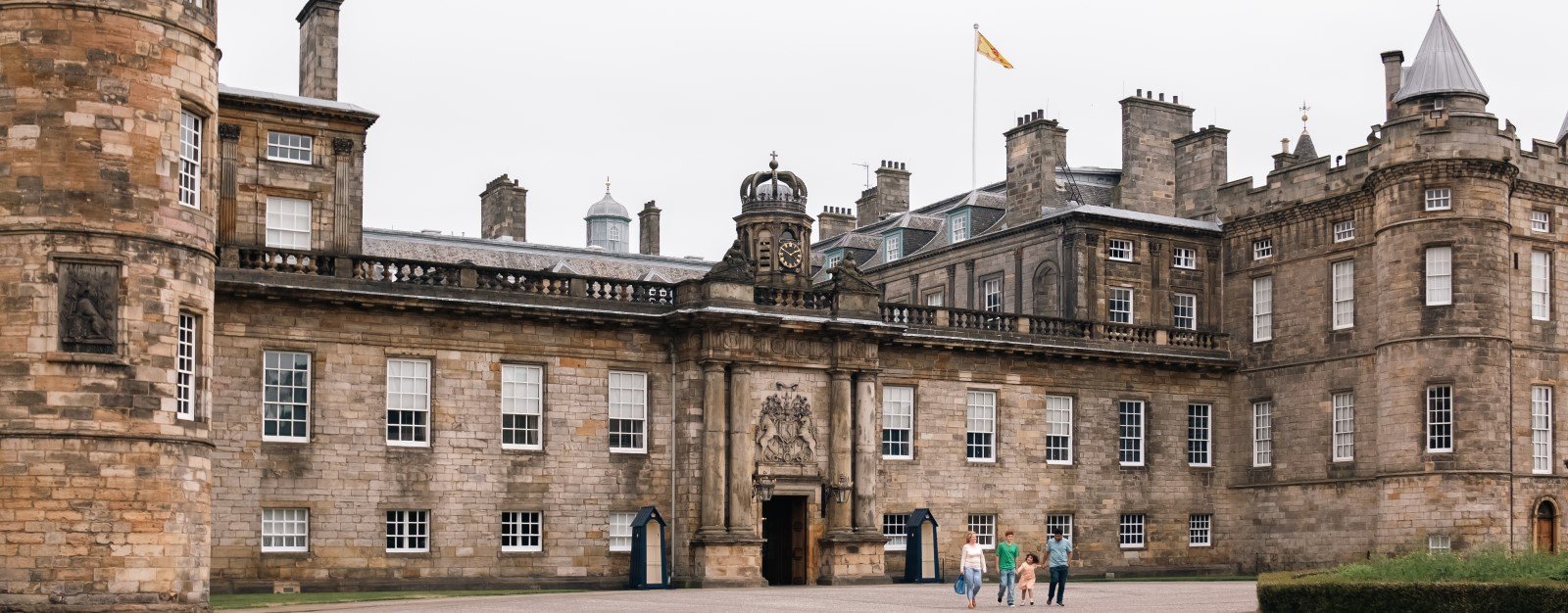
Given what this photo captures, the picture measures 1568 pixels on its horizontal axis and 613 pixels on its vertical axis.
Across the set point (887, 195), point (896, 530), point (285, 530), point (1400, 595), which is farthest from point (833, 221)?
point (1400, 595)

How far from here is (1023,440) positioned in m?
45.4

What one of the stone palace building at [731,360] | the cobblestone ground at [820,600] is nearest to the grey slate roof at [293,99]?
the stone palace building at [731,360]

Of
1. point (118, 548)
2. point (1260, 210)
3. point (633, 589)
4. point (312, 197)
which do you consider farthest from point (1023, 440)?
point (118, 548)

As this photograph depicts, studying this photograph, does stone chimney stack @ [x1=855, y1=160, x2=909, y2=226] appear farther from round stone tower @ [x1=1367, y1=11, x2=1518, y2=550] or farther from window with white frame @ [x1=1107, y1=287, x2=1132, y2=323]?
round stone tower @ [x1=1367, y1=11, x2=1518, y2=550]

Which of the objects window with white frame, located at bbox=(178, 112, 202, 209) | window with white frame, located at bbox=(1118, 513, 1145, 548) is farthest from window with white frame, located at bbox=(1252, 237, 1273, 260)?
window with white frame, located at bbox=(178, 112, 202, 209)

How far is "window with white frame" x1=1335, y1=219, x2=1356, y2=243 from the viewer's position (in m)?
44.9

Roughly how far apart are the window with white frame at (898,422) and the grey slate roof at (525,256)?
263 inches

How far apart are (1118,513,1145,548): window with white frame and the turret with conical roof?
25287 millimetres

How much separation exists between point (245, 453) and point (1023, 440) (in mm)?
19556

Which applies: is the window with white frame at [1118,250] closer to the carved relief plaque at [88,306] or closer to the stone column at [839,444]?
the stone column at [839,444]

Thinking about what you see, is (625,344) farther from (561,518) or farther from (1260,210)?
(1260,210)

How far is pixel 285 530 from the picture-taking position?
35.8 metres

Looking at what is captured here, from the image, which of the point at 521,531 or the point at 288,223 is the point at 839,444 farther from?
the point at 288,223

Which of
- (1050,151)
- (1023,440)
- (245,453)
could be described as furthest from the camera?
(1050,151)
